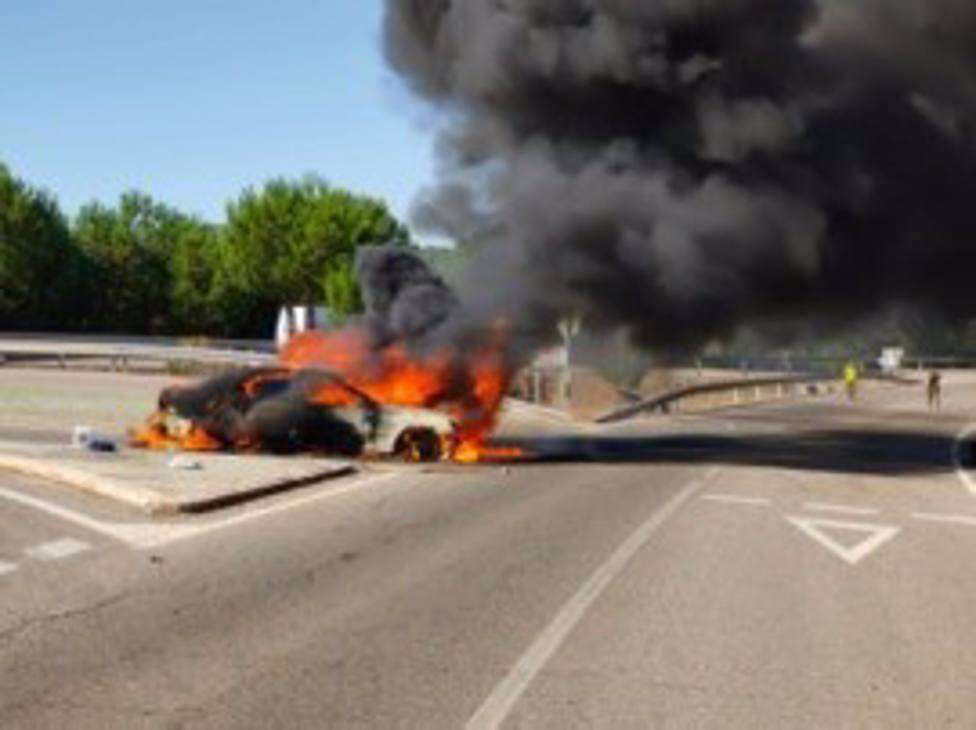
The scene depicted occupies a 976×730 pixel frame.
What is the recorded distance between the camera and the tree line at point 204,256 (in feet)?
267

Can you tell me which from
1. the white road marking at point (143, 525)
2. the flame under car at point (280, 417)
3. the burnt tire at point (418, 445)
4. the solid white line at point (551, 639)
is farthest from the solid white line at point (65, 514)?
the burnt tire at point (418, 445)

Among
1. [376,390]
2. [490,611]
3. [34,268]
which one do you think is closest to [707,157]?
[376,390]

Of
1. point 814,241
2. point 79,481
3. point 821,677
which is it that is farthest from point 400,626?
point 814,241

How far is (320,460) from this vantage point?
827 inches

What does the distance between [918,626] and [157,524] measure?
7057 mm

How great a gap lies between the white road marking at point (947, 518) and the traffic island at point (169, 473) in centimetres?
712

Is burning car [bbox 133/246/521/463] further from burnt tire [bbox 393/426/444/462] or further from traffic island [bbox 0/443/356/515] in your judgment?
traffic island [bbox 0/443/356/515]

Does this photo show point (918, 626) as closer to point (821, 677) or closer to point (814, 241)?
point (821, 677)

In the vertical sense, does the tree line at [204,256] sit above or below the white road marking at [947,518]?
above

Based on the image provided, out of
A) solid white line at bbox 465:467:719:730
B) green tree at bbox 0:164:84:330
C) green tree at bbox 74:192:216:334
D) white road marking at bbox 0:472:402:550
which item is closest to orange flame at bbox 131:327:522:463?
white road marking at bbox 0:472:402:550

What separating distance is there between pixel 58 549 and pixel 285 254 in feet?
260

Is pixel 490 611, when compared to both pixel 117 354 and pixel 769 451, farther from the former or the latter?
pixel 117 354

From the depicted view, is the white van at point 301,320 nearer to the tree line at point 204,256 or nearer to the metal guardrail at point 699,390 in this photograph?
the metal guardrail at point 699,390

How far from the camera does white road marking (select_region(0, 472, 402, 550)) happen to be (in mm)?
12688
